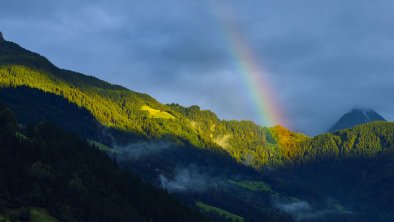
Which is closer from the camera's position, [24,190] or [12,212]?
[12,212]

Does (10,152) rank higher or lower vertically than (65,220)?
higher

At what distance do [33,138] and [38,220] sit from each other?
54292 mm

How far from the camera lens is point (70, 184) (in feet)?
586

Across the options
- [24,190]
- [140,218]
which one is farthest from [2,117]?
[140,218]

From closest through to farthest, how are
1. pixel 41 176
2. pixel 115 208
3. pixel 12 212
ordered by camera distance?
pixel 12 212 → pixel 41 176 → pixel 115 208

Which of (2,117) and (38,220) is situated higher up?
(2,117)

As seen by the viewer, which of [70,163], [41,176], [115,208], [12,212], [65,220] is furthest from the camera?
[70,163]

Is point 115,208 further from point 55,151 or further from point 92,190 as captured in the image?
point 55,151

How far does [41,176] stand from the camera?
17262 cm

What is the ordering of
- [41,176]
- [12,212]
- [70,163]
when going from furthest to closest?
[70,163], [41,176], [12,212]

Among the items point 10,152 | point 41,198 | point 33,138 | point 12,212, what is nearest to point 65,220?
point 41,198

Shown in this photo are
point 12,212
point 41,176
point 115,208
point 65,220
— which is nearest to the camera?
point 12,212

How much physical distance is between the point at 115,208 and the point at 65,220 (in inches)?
1140

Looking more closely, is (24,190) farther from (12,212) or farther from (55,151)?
(55,151)
